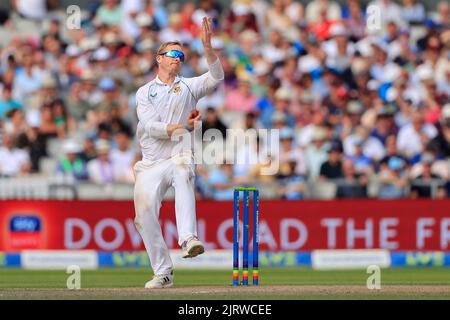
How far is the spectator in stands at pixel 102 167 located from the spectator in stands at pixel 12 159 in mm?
846

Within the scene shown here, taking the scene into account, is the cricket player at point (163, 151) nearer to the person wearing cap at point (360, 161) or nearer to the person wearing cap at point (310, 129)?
the person wearing cap at point (360, 161)

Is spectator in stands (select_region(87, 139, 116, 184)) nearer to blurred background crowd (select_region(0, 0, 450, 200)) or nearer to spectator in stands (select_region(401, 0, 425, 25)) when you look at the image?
blurred background crowd (select_region(0, 0, 450, 200))

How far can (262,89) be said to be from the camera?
19.6 m

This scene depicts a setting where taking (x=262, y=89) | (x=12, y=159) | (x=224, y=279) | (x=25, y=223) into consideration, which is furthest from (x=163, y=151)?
(x=262, y=89)

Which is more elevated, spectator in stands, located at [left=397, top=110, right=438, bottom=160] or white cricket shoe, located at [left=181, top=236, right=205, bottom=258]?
spectator in stands, located at [left=397, top=110, right=438, bottom=160]

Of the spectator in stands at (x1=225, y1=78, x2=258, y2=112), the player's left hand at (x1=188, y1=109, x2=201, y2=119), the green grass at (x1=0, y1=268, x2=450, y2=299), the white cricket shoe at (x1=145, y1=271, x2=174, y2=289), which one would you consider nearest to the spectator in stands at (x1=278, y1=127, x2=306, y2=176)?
the spectator in stands at (x1=225, y1=78, x2=258, y2=112)

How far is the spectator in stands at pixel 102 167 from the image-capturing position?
17656mm

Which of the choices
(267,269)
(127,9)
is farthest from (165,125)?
(127,9)

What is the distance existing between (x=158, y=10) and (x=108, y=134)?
11.0 feet

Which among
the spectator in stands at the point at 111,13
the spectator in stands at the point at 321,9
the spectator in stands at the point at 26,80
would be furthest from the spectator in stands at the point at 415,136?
the spectator in stands at the point at 26,80

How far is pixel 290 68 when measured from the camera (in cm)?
1998

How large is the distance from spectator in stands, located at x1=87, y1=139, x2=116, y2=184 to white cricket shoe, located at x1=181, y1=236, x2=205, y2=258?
6702mm

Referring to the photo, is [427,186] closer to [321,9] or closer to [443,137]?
[443,137]

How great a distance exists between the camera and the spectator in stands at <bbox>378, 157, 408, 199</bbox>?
697 inches
